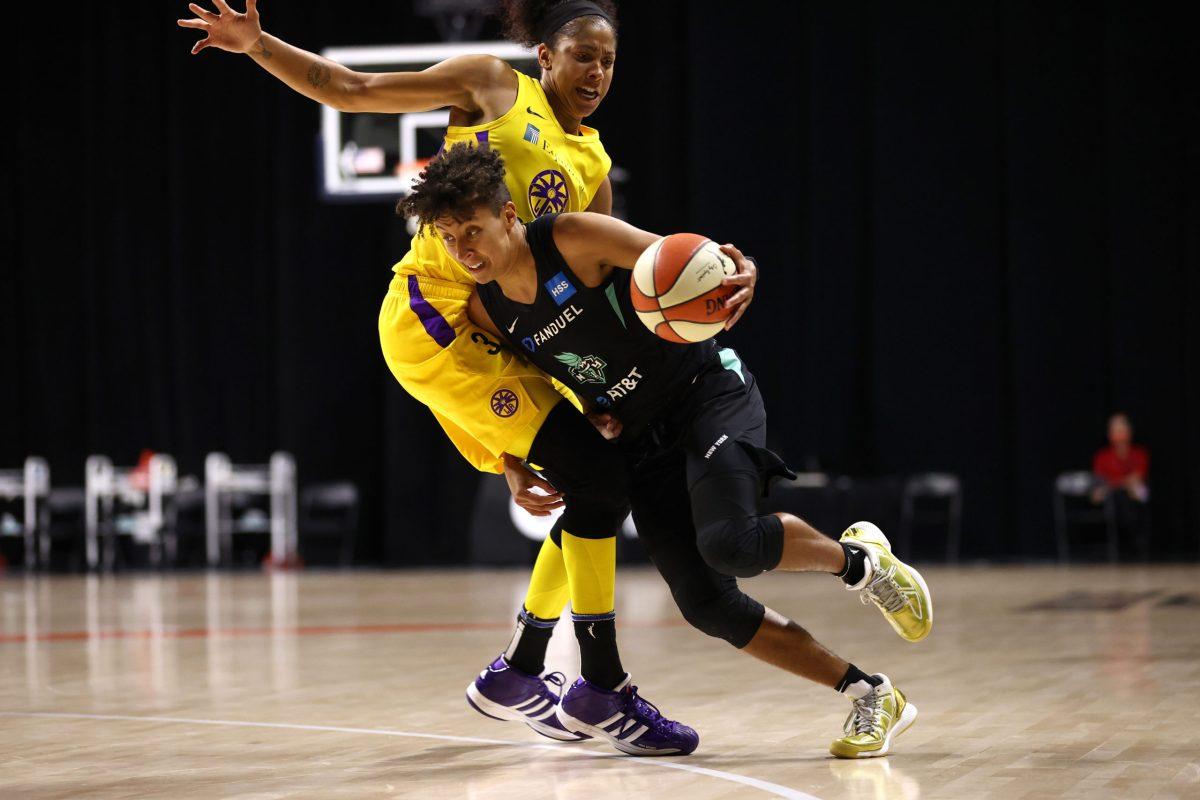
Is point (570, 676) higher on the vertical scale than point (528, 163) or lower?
lower

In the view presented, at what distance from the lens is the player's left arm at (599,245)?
3.49 meters

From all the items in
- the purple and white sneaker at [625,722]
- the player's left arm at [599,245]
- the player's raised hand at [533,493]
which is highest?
the player's left arm at [599,245]

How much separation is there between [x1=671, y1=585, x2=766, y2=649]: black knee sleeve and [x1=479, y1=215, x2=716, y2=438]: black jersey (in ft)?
1.53

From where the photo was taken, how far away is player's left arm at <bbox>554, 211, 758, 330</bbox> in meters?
3.49

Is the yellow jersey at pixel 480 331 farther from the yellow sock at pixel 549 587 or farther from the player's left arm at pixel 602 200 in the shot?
the yellow sock at pixel 549 587

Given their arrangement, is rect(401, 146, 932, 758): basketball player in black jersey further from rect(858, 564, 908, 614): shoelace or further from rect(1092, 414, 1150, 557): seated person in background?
rect(1092, 414, 1150, 557): seated person in background

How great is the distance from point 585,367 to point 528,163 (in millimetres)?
593

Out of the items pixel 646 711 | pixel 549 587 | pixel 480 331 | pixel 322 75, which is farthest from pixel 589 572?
pixel 322 75

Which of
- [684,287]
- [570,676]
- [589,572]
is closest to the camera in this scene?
[684,287]

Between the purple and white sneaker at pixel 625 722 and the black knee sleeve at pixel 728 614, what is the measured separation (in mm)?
275

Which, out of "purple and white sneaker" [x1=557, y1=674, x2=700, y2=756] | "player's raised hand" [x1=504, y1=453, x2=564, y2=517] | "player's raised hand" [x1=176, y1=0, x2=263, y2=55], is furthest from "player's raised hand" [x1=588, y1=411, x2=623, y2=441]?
"player's raised hand" [x1=176, y1=0, x2=263, y2=55]

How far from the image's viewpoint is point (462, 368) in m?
3.86

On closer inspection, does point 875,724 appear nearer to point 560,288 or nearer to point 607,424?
point 607,424

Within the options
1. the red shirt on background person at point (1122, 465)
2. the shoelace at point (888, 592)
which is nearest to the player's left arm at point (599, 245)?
the shoelace at point (888, 592)
